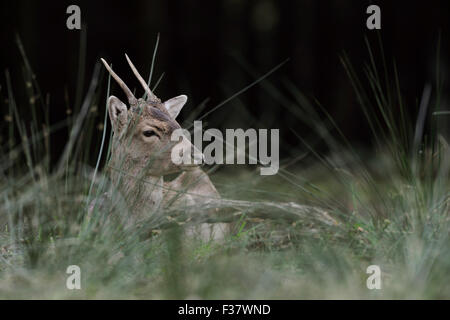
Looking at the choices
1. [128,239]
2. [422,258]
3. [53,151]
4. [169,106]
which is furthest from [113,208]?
[53,151]

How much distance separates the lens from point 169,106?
69.1 inches

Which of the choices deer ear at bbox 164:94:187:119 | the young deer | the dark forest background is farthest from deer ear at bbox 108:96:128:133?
the dark forest background

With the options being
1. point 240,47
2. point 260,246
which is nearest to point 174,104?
point 260,246

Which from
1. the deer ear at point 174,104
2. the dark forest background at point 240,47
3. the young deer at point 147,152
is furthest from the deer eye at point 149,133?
the dark forest background at point 240,47

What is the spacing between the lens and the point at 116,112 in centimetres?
167

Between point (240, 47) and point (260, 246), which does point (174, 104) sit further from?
point (240, 47)

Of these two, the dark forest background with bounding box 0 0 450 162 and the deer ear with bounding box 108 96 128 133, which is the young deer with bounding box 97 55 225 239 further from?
the dark forest background with bounding box 0 0 450 162

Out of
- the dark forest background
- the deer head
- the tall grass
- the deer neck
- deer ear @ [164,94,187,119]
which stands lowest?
the tall grass

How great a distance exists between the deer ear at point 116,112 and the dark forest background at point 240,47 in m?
2.45

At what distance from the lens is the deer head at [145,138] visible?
62.3 inches

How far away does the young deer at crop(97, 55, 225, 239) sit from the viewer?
1.57m

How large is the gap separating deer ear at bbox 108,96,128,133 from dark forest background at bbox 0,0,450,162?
2.45 metres

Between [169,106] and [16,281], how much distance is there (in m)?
0.66
